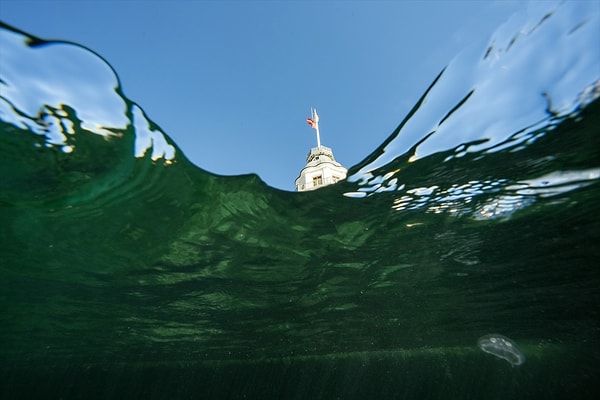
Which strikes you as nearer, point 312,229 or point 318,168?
point 312,229

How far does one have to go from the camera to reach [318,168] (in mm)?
55188

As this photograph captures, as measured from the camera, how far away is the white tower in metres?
54.9

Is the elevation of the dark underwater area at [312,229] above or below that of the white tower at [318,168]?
below

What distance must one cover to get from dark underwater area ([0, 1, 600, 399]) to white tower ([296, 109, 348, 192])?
33.7 meters

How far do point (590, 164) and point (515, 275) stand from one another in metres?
6.88

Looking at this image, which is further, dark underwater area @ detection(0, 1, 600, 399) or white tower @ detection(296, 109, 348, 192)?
white tower @ detection(296, 109, 348, 192)

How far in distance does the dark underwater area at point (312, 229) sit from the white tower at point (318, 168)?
1326 inches

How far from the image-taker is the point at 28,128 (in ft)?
21.0

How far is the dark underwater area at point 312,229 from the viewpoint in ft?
20.7

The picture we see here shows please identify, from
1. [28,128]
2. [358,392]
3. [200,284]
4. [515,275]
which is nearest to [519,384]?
[358,392]

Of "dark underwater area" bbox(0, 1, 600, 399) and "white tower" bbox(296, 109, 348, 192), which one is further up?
"white tower" bbox(296, 109, 348, 192)

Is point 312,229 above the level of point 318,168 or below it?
below

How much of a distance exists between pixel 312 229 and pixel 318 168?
45.5 metres

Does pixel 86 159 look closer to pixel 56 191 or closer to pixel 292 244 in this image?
pixel 56 191
